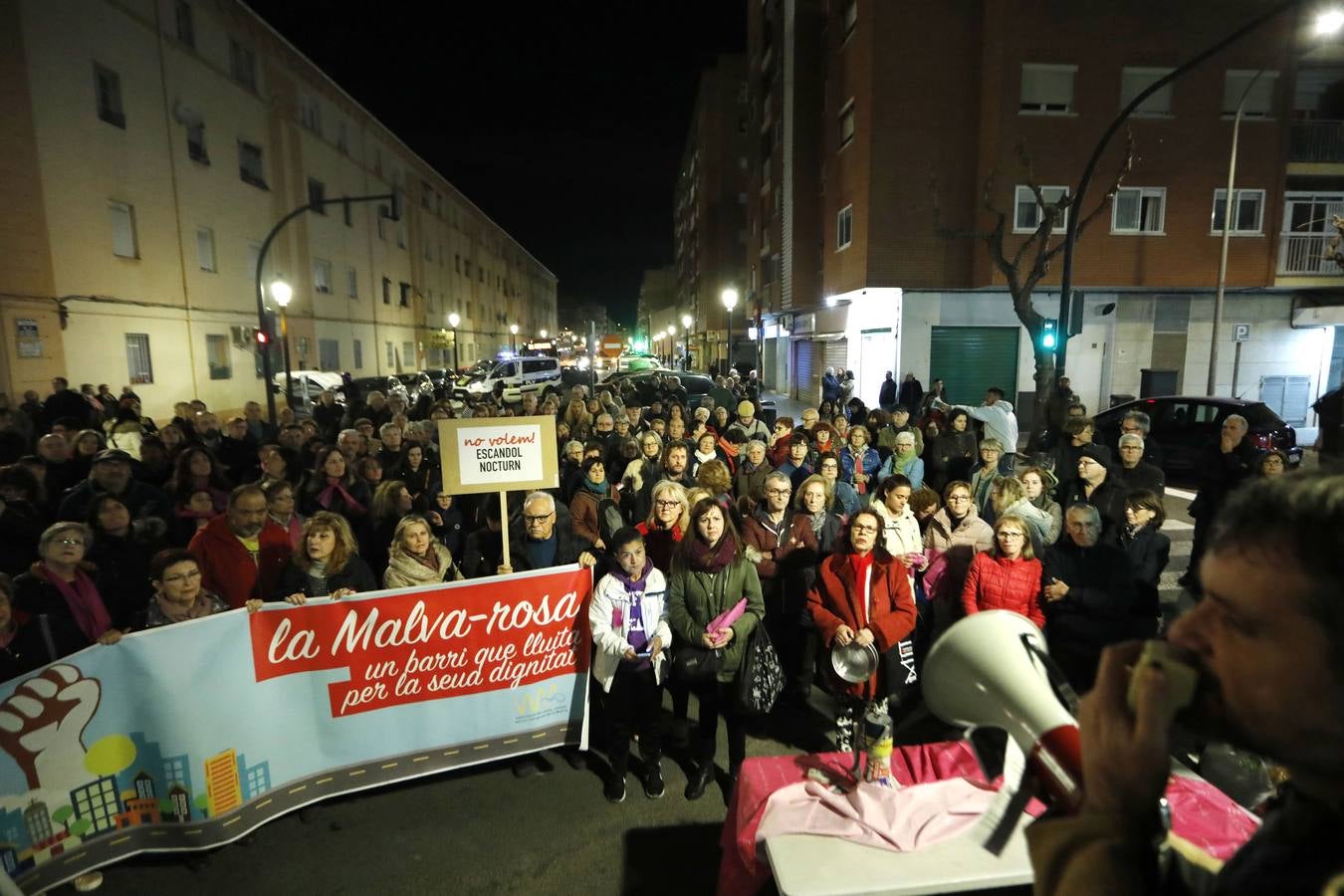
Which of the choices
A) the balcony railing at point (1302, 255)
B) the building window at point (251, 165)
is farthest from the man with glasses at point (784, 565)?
the building window at point (251, 165)

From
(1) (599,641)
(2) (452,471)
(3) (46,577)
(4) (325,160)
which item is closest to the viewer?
(3) (46,577)

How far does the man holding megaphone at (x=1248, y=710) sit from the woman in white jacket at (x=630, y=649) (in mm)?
3604

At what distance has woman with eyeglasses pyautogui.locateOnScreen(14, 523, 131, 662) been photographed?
3.96 m

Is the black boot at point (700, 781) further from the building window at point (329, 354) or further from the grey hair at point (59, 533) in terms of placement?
the building window at point (329, 354)

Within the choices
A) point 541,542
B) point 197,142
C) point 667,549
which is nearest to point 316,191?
point 197,142

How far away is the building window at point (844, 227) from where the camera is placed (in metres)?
22.7

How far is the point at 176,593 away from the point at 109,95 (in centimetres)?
2199

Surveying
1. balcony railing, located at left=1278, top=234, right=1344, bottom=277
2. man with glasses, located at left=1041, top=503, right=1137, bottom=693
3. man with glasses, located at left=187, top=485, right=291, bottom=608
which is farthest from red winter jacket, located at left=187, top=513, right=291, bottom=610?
balcony railing, located at left=1278, top=234, right=1344, bottom=277

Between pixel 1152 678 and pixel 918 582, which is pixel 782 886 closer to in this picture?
pixel 1152 678

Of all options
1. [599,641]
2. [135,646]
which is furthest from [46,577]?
[599,641]

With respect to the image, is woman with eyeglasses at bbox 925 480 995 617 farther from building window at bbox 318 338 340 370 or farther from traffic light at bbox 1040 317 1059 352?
building window at bbox 318 338 340 370

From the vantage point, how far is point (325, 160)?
3328 cm

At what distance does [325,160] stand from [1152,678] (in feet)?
128

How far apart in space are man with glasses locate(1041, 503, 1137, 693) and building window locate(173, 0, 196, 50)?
2817cm
